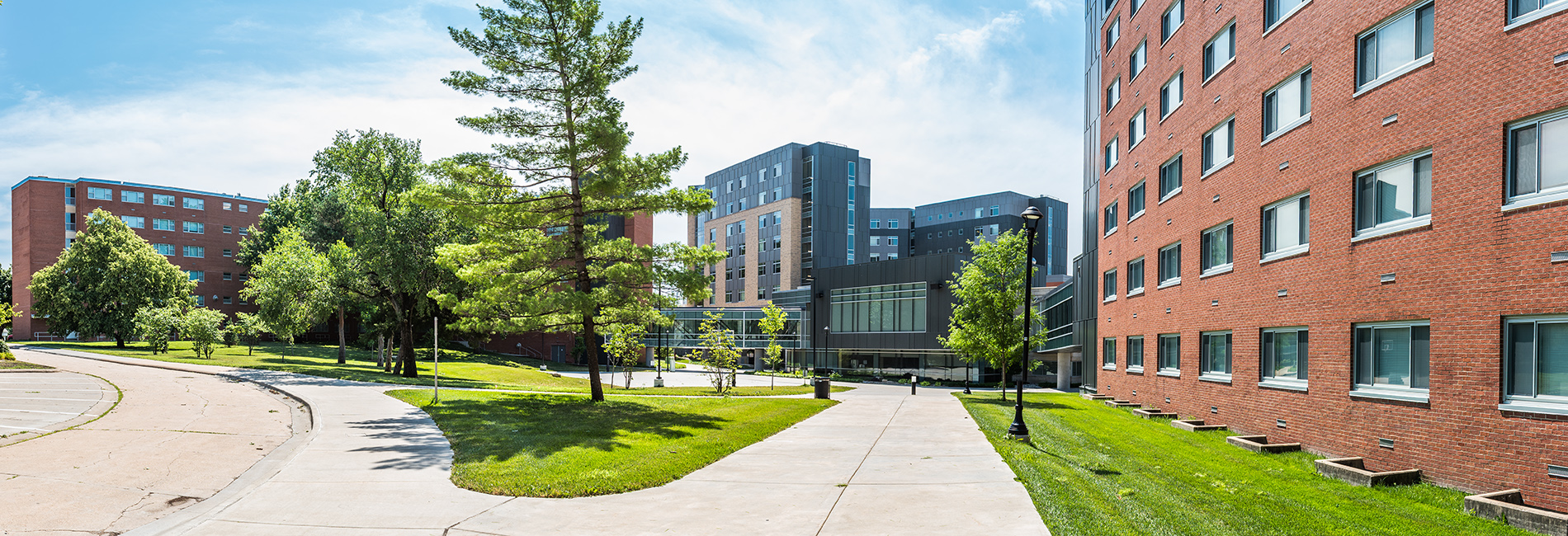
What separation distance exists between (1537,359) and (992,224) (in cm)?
9968

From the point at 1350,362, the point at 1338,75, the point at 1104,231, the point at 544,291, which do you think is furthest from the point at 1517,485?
the point at 1104,231

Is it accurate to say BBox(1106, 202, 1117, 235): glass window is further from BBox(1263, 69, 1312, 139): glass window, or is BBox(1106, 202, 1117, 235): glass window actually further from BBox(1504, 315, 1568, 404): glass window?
BBox(1504, 315, 1568, 404): glass window

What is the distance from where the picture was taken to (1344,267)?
14.4 meters

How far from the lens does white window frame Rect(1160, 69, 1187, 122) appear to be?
24.1 metres

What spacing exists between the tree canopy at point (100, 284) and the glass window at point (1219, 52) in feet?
238

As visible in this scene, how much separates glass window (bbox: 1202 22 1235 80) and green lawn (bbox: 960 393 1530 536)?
9960 mm

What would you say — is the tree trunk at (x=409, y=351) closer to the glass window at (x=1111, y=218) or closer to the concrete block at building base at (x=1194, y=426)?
the glass window at (x=1111, y=218)

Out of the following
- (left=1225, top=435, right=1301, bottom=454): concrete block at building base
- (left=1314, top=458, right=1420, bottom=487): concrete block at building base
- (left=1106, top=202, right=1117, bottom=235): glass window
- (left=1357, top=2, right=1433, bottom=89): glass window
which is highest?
(left=1357, top=2, right=1433, bottom=89): glass window

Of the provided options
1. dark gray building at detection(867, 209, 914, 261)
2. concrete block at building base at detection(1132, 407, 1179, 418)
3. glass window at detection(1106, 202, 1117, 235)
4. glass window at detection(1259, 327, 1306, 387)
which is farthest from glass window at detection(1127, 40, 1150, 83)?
dark gray building at detection(867, 209, 914, 261)

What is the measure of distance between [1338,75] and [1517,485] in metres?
7.63

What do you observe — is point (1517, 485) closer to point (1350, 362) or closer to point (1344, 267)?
point (1350, 362)

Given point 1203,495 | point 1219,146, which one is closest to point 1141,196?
point 1219,146

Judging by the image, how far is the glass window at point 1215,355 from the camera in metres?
20.1

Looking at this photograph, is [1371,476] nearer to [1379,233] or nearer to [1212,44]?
[1379,233]
